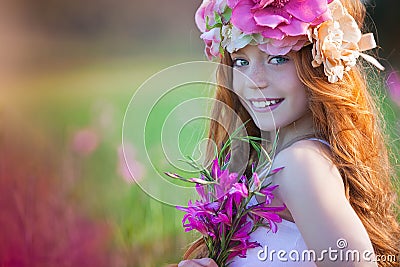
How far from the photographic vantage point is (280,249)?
102cm

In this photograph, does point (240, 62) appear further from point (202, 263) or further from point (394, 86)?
point (394, 86)

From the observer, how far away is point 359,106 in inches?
41.9

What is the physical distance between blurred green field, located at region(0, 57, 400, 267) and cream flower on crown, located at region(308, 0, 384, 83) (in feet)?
1.50

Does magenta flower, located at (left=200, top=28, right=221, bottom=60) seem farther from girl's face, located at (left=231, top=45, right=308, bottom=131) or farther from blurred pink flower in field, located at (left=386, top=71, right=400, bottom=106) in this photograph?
blurred pink flower in field, located at (left=386, top=71, right=400, bottom=106)

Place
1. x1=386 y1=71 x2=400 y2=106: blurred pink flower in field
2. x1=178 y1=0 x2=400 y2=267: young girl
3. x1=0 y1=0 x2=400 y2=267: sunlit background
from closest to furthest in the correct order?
x1=178 y1=0 x2=400 y2=267: young girl
x1=0 y1=0 x2=400 y2=267: sunlit background
x1=386 y1=71 x2=400 y2=106: blurred pink flower in field

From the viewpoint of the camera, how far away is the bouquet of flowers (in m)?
0.98

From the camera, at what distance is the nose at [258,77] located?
3.36 feet

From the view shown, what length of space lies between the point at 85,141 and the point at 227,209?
521 mm

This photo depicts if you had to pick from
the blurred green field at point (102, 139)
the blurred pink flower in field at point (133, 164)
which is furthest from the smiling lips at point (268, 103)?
the blurred green field at point (102, 139)

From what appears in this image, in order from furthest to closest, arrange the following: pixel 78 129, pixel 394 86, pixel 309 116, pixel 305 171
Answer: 1. pixel 394 86
2. pixel 78 129
3. pixel 309 116
4. pixel 305 171

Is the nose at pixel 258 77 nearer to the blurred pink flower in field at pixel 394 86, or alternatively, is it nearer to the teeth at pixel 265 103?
the teeth at pixel 265 103

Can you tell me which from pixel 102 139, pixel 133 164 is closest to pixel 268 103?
pixel 133 164

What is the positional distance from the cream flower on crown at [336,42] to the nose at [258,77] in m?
0.08

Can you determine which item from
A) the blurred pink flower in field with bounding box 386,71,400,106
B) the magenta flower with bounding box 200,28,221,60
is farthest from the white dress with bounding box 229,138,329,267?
the blurred pink flower in field with bounding box 386,71,400,106
